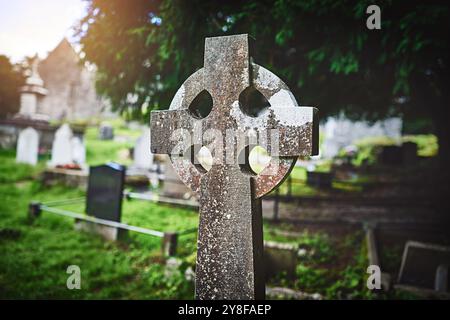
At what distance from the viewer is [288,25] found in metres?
3.79

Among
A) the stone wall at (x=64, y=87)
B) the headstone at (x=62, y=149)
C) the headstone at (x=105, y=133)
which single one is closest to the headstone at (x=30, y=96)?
the headstone at (x=62, y=149)


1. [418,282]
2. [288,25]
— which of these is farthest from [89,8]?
[418,282]

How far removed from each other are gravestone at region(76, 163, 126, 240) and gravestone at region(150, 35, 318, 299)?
389 centimetres

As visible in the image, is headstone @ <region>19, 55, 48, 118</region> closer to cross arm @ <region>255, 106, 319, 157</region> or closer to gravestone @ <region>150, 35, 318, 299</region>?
gravestone @ <region>150, 35, 318, 299</region>

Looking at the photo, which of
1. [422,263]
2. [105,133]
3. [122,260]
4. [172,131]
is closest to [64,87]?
[105,133]

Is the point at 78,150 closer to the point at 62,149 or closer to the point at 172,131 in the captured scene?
the point at 62,149

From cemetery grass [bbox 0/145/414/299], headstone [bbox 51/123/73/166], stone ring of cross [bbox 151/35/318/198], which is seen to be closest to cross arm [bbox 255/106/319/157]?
stone ring of cross [bbox 151/35/318/198]

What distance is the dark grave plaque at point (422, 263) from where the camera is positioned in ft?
13.2

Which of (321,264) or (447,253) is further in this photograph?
(321,264)

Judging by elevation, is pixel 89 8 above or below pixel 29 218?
above

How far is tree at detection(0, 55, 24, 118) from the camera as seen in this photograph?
51.7 ft
